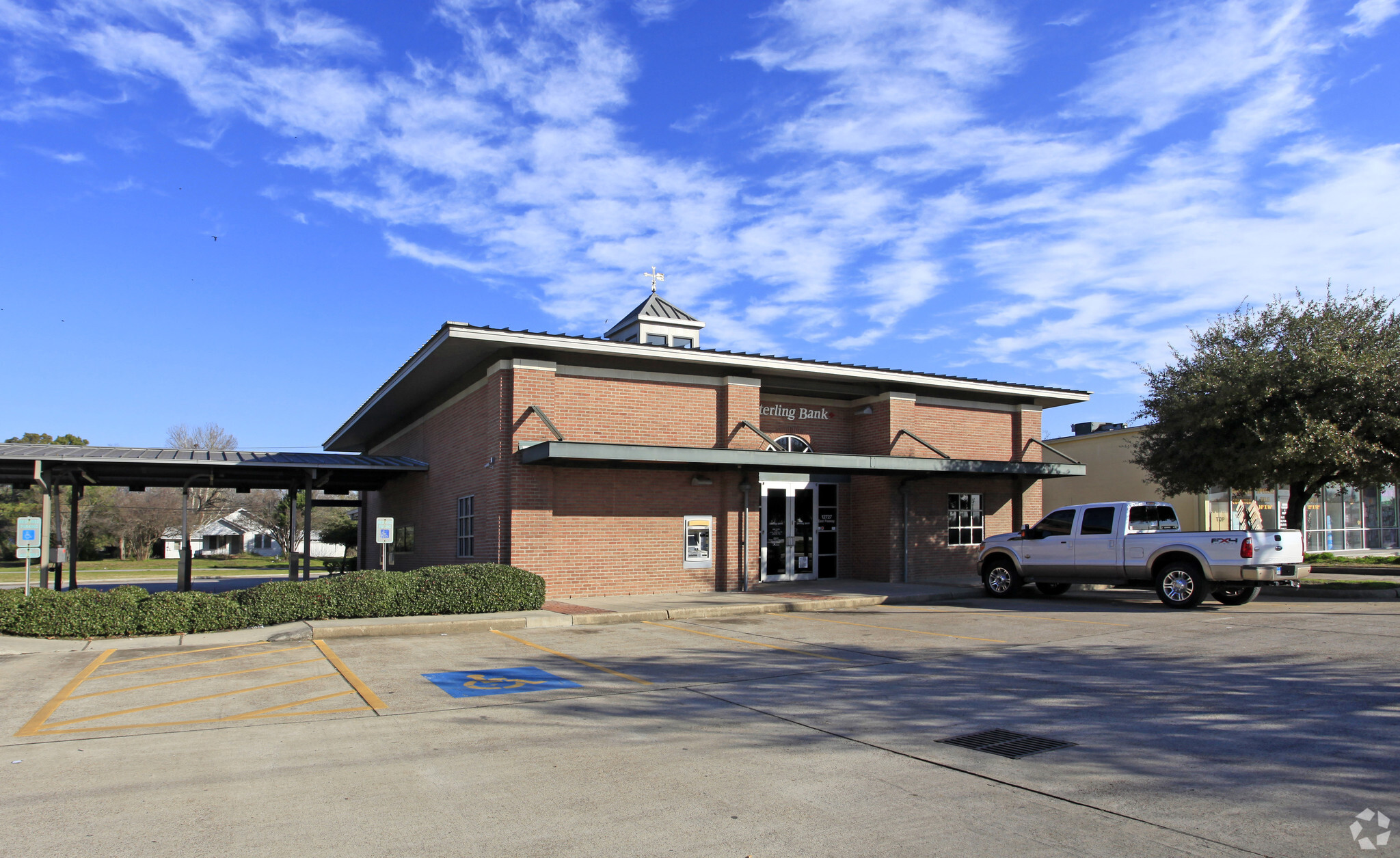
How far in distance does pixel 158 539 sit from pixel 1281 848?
69.8 metres

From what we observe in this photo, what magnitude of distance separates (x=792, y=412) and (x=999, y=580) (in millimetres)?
6305

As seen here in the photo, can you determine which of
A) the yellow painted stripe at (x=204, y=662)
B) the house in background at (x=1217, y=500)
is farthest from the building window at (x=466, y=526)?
the house in background at (x=1217, y=500)

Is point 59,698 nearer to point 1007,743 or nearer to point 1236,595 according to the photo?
point 1007,743

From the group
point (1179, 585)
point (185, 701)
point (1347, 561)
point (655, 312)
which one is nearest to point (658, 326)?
point (655, 312)

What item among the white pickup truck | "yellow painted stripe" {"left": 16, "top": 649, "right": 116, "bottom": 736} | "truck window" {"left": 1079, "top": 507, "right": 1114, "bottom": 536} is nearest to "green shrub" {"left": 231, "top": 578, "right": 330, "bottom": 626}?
"yellow painted stripe" {"left": 16, "top": 649, "right": 116, "bottom": 736}

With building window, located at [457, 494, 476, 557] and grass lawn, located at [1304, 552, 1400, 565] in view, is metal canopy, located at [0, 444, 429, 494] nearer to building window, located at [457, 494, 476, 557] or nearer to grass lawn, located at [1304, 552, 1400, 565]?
building window, located at [457, 494, 476, 557]

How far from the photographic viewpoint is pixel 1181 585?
1612 cm

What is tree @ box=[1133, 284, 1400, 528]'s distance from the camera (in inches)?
663

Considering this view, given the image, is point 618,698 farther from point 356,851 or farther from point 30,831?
point 30,831

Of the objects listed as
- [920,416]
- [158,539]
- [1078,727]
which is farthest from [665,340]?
[158,539]

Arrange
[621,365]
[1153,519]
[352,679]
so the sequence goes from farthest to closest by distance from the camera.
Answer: [621,365]
[1153,519]
[352,679]

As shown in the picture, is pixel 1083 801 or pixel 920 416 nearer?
pixel 1083 801

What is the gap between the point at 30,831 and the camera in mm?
4973

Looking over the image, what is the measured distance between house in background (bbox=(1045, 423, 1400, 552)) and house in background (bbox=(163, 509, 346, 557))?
57.6 m
